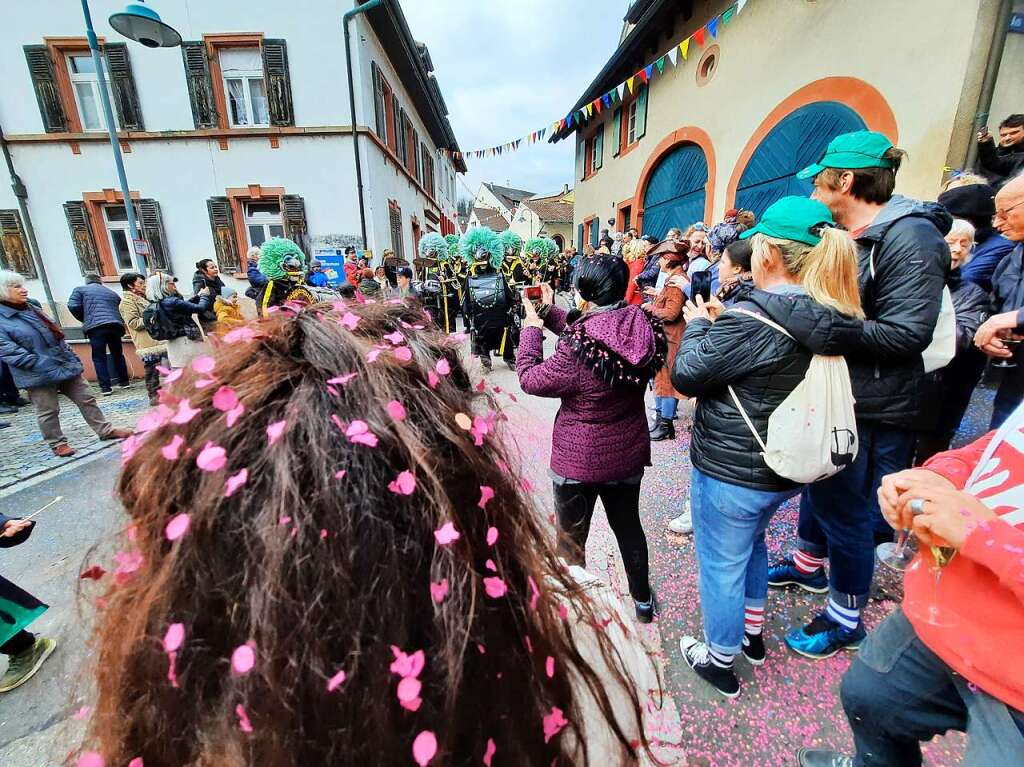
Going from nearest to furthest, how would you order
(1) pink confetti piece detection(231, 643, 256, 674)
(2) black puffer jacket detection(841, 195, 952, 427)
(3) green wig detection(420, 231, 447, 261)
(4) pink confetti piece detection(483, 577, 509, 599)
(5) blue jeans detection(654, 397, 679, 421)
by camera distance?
1. (1) pink confetti piece detection(231, 643, 256, 674)
2. (4) pink confetti piece detection(483, 577, 509, 599)
3. (2) black puffer jacket detection(841, 195, 952, 427)
4. (5) blue jeans detection(654, 397, 679, 421)
5. (3) green wig detection(420, 231, 447, 261)

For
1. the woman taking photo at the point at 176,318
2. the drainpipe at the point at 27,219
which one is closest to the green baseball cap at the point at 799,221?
the woman taking photo at the point at 176,318

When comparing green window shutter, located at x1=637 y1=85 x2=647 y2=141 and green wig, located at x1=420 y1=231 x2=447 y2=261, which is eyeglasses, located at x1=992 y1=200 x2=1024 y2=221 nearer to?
green wig, located at x1=420 y1=231 x2=447 y2=261

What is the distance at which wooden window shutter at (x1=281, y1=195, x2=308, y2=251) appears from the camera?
32.4ft

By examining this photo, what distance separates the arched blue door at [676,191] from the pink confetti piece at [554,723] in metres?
9.44

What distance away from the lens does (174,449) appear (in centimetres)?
58

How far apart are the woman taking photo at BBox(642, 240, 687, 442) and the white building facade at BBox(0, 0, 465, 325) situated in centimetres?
827

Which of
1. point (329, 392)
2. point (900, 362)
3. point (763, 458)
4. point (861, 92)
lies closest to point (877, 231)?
point (900, 362)

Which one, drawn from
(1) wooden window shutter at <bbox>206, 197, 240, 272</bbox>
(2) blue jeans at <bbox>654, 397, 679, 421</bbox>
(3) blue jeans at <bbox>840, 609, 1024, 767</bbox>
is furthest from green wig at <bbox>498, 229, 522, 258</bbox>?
(3) blue jeans at <bbox>840, 609, 1024, 767</bbox>

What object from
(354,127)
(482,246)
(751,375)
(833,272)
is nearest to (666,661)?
(751,375)

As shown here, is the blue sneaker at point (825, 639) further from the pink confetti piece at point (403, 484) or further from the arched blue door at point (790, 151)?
the arched blue door at point (790, 151)

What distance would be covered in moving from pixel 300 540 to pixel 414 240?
53.7ft

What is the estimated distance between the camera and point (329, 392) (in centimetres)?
59

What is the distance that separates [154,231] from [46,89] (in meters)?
3.35

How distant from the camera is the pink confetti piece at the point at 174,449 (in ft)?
1.90
